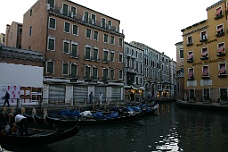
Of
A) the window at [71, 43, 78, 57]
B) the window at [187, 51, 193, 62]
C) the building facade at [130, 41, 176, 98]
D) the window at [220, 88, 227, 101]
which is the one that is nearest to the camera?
the window at [71, 43, 78, 57]

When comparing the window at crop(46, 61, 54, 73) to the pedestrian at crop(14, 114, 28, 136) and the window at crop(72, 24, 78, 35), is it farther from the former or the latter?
the pedestrian at crop(14, 114, 28, 136)

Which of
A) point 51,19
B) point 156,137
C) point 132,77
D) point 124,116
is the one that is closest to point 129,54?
point 132,77

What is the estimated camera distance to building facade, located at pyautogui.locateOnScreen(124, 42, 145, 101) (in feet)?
128

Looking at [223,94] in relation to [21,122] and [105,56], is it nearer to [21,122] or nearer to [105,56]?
[105,56]

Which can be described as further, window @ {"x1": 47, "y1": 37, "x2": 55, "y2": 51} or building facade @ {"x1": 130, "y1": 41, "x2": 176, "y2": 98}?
building facade @ {"x1": 130, "y1": 41, "x2": 176, "y2": 98}

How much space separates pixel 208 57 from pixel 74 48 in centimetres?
2042

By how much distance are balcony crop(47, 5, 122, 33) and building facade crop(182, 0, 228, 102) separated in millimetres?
13347

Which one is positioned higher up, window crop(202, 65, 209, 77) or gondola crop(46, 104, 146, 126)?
window crop(202, 65, 209, 77)

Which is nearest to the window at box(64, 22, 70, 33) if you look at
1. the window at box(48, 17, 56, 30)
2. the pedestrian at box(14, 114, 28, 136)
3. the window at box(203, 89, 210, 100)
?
the window at box(48, 17, 56, 30)

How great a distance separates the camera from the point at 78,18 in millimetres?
28094

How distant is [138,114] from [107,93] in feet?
35.1

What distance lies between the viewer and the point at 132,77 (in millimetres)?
40688

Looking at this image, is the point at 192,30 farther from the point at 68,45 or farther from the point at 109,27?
the point at 68,45

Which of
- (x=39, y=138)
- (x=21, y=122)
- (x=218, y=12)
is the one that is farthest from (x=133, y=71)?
(x=39, y=138)
